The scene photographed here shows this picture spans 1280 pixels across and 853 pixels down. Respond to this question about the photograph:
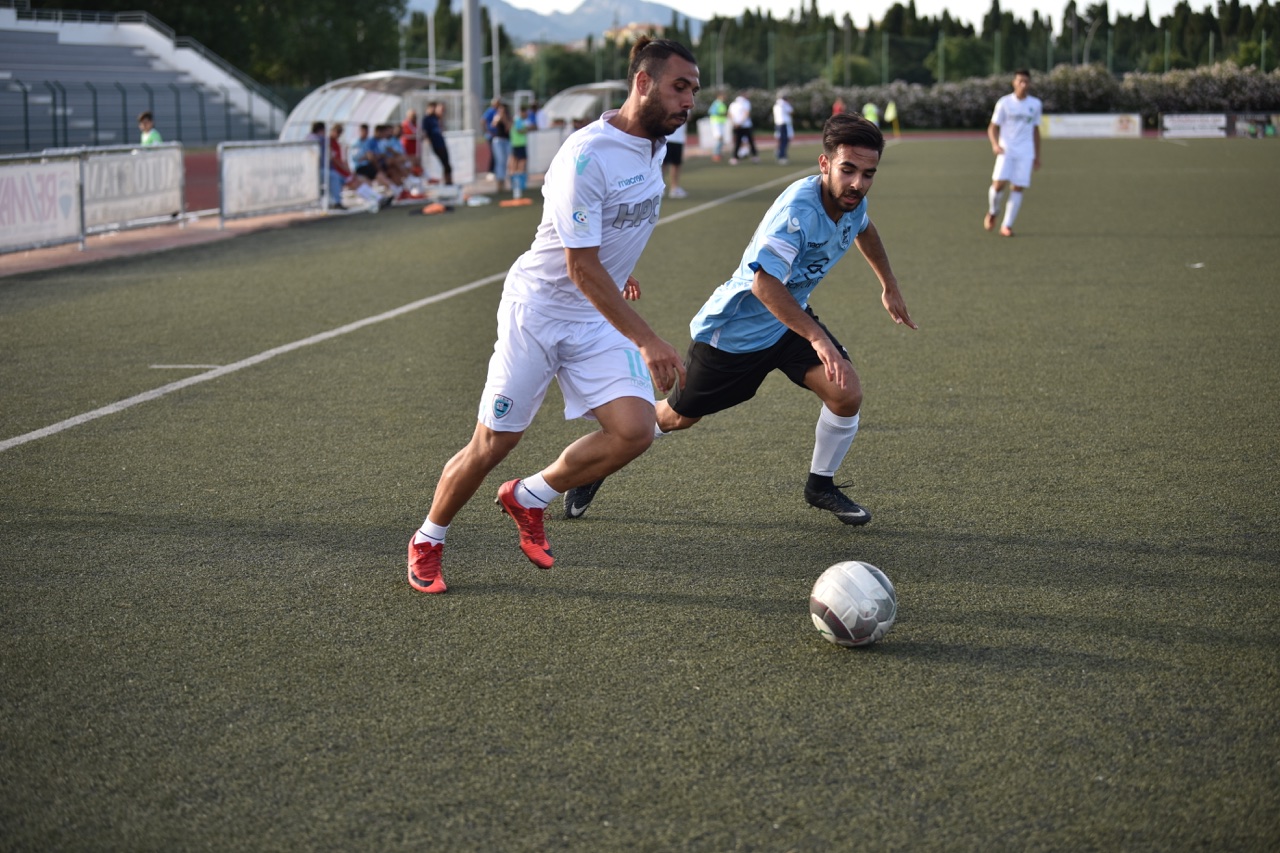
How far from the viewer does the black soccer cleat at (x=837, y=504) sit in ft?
18.6

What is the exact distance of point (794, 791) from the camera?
3.37 meters

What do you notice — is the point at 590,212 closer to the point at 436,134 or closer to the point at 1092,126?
the point at 436,134

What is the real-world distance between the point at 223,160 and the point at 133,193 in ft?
6.93

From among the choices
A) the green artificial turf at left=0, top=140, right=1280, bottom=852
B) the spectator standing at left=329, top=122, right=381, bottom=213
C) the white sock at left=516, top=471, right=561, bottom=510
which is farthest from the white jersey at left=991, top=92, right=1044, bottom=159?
the white sock at left=516, top=471, right=561, bottom=510

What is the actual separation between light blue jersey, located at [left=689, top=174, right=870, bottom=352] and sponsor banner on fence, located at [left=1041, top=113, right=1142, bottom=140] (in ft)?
198

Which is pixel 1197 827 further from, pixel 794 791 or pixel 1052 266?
pixel 1052 266

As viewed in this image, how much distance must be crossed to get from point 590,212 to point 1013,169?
572 inches

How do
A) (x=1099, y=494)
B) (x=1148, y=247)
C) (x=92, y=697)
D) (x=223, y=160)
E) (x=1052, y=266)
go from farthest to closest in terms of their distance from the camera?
(x=223, y=160), (x=1148, y=247), (x=1052, y=266), (x=1099, y=494), (x=92, y=697)

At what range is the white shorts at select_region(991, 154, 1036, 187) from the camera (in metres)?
17.6

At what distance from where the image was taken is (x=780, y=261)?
5.31 metres

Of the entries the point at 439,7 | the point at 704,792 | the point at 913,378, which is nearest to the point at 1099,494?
the point at 913,378

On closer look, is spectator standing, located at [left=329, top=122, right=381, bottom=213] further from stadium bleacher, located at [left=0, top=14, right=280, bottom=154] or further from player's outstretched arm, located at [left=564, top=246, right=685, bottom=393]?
player's outstretched arm, located at [left=564, top=246, right=685, bottom=393]

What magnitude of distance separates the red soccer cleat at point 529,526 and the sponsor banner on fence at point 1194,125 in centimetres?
5990

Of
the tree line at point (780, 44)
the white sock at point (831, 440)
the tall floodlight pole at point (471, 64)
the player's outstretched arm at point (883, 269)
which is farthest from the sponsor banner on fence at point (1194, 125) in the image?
the white sock at point (831, 440)
